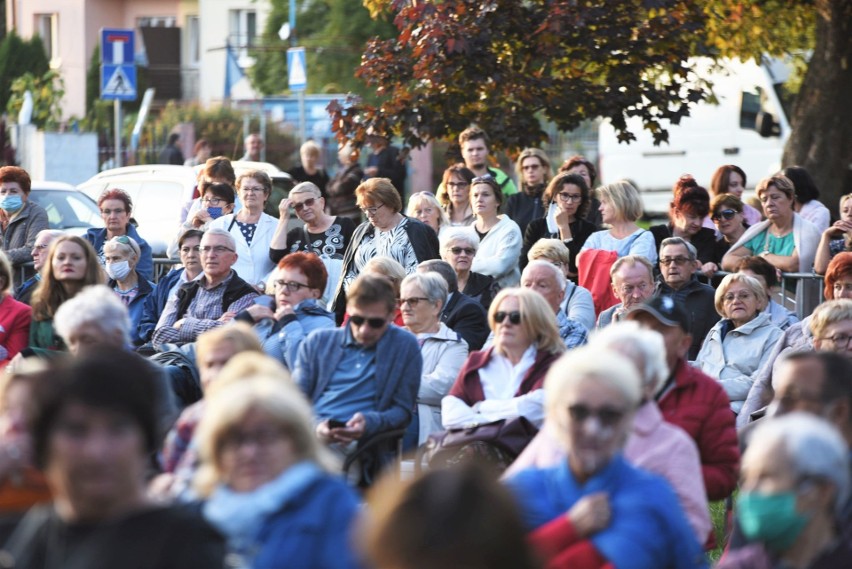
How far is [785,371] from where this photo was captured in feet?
19.7

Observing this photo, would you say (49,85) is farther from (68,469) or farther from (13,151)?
(68,469)

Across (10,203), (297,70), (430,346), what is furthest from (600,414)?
(297,70)

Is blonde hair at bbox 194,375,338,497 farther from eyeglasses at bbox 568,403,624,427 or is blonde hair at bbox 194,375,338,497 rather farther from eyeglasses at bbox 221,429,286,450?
eyeglasses at bbox 568,403,624,427

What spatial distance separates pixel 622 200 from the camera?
38.7ft

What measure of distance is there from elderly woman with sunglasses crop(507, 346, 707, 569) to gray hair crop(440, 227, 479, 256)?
5.70 metres

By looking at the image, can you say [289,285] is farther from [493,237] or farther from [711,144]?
[711,144]

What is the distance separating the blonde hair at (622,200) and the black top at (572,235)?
0.50 m

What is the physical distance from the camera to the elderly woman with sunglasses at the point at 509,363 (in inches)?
325

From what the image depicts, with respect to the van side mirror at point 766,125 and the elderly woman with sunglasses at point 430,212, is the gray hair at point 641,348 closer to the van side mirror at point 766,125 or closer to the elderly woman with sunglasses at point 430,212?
the elderly woman with sunglasses at point 430,212

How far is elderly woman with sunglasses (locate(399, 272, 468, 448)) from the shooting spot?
921 centimetres

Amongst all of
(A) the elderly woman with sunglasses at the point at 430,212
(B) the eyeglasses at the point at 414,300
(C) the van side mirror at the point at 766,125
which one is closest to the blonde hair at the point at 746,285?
(B) the eyeglasses at the point at 414,300

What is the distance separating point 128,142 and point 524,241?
2310 cm

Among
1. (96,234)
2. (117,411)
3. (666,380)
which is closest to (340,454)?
(666,380)

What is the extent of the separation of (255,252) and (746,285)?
4062mm
